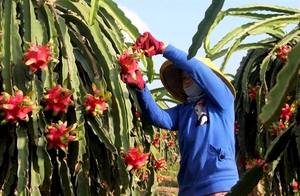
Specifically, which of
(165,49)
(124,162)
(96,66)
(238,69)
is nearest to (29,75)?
(96,66)

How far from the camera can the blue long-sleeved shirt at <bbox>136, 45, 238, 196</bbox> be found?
2.26 metres

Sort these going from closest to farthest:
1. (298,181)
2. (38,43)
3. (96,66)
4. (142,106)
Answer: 1. (38,43)
2. (96,66)
3. (142,106)
4. (298,181)

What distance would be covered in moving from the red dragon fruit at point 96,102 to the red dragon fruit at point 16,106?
0.25 metres

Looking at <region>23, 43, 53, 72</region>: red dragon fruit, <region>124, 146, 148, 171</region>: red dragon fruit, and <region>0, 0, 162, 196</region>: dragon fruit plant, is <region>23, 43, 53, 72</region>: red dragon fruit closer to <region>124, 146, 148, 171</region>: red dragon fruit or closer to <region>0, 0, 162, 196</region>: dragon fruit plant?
<region>0, 0, 162, 196</region>: dragon fruit plant

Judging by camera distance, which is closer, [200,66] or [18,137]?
[18,137]

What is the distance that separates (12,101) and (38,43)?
32 cm

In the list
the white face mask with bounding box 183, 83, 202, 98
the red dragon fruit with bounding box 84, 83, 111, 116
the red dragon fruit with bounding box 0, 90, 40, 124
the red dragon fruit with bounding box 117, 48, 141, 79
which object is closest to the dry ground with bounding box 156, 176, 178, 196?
the white face mask with bounding box 183, 83, 202, 98

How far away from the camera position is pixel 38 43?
202 cm

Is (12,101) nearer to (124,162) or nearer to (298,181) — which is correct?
(124,162)

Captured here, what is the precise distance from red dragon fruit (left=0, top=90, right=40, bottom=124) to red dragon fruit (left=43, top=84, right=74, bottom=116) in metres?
0.09

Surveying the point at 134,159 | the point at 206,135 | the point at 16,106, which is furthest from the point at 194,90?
the point at 16,106

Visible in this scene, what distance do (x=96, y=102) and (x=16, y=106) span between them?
1.10 ft

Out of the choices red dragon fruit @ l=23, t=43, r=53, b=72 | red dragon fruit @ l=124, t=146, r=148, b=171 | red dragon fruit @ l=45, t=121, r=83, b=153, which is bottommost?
red dragon fruit @ l=124, t=146, r=148, b=171

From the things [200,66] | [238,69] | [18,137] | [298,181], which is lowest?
[298,181]
